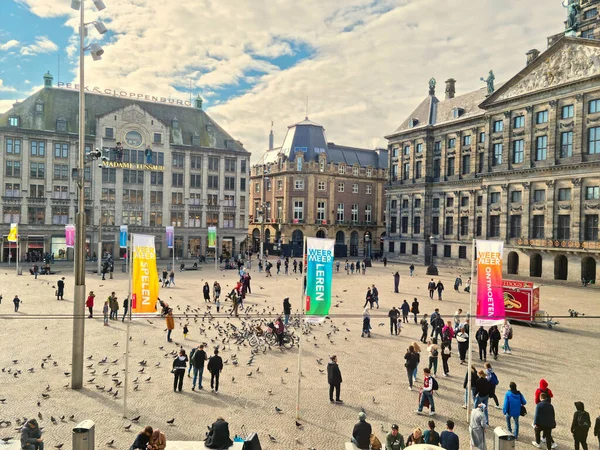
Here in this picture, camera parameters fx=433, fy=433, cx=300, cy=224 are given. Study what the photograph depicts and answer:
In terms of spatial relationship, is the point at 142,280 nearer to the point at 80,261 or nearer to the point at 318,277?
the point at 80,261

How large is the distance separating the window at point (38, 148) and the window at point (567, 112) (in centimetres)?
6586

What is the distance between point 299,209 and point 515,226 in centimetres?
4075

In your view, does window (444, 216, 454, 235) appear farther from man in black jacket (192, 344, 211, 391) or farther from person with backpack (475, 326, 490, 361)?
man in black jacket (192, 344, 211, 391)

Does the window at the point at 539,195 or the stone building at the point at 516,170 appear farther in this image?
A: the window at the point at 539,195

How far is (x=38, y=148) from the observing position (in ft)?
196

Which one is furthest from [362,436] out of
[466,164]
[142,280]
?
[466,164]

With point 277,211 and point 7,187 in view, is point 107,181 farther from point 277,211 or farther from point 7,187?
point 277,211

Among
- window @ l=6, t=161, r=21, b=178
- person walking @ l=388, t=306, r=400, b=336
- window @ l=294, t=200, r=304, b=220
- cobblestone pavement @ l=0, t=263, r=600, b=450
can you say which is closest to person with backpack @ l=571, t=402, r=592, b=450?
cobblestone pavement @ l=0, t=263, r=600, b=450

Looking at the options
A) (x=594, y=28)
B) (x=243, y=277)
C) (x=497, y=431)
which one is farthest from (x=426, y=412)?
(x=594, y=28)

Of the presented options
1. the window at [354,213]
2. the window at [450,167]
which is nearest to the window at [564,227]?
the window at [450,167]

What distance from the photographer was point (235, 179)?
72.4 metres

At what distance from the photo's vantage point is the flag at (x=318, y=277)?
48.9 ft

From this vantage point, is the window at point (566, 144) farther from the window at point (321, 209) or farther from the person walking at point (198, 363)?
the person walking at point (198, 363)

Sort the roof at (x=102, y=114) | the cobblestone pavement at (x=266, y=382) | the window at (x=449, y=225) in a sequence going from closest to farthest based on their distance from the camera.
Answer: the cobblestone pavement at (x=266, y=382), the roof at (x=102, y=114), the window at (x=449, y=225)
